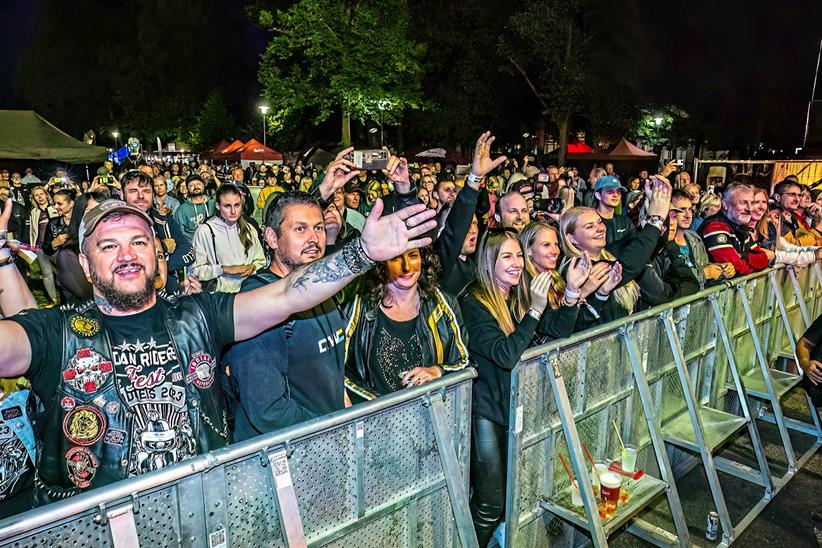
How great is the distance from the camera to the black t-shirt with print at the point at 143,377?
2244 millimetres

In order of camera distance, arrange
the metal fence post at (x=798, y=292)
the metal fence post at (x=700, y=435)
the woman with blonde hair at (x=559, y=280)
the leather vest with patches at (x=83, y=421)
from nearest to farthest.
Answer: the leather vest with patches at (x=83, y=421) < the woman with blonde hair at (x=559, y=280) < the metal fence post at (x=700, y=435) < the metal fence post at (x=798, y=292)

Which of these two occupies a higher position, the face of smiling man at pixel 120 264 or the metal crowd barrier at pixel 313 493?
the face of smiling man at pixel 120 264

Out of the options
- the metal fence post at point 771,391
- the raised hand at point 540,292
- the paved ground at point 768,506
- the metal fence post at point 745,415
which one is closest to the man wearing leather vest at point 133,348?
the raised hand at point 540,292

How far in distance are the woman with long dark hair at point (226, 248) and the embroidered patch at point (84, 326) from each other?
3.75 metres

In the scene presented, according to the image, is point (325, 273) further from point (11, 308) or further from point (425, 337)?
point (11, 308)

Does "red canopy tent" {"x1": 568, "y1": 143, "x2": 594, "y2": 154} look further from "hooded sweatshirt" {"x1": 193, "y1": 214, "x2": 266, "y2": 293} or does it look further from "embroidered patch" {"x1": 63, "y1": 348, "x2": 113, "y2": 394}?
"embroidered patch" {"x1": 63, "y1": 348, "x2": 113, "y2": 394}

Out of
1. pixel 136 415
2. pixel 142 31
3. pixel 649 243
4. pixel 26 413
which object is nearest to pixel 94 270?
pixel 136 415

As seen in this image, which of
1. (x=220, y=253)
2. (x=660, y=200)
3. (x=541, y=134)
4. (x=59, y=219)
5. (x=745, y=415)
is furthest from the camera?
(x=541, y=134)

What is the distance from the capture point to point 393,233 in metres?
2.38

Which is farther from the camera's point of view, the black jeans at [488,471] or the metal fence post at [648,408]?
the metal fence post at [648,408]

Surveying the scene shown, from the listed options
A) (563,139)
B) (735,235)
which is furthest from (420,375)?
(563,139)

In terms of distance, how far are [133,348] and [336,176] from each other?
2299mm

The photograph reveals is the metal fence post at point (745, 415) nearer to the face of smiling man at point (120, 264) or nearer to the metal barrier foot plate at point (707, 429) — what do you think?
the metal barrier foot plate at point (707, 429)

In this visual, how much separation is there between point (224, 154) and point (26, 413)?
34660 millimetres
